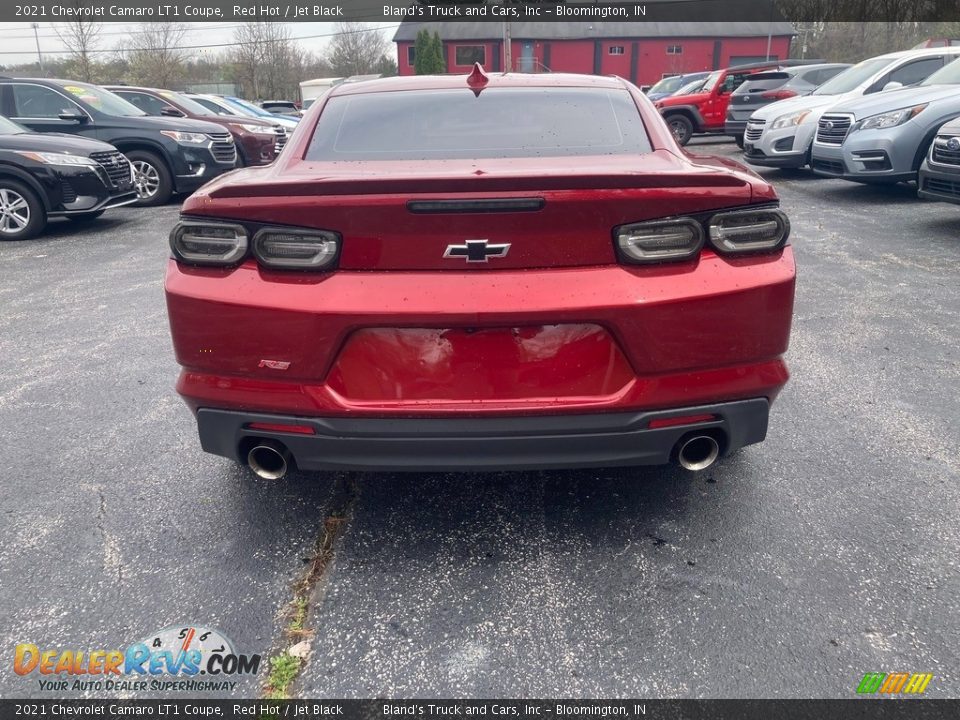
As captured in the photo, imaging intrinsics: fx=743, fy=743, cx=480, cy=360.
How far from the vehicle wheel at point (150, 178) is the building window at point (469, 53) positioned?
50.8 meters

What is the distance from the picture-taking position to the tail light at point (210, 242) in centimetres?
216

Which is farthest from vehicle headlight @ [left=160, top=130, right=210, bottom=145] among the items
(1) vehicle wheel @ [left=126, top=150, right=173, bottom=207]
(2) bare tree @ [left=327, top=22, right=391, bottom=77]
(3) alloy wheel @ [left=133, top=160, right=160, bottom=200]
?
(2) bare tree @ [left=327, top=22, right=391, bottom=77]

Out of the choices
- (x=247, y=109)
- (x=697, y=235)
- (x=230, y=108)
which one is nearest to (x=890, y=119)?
(x=697, y=235)

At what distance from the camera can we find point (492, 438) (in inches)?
83.7

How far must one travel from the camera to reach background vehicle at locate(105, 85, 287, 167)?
11.9 meters

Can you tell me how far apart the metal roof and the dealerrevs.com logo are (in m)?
60.0

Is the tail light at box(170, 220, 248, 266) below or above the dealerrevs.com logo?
above

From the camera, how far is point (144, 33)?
40.9 metres

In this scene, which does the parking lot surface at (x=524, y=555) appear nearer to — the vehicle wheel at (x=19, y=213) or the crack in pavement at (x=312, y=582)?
the crack in pavement at (x=312, y=582)

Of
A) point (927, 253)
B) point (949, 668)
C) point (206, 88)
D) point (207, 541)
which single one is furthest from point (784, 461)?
point (206, 88)

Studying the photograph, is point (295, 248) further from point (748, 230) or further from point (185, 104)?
point (185, 104)

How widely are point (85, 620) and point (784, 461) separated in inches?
99.8

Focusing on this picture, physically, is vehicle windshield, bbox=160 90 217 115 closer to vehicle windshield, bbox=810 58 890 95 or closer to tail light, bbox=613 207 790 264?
vehicle windshield, bbox=810 58 890 95

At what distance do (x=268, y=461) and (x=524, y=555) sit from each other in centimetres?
87
